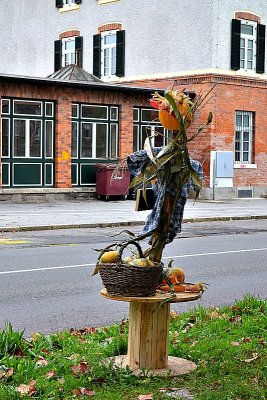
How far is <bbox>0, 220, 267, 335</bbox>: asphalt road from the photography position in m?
9.04

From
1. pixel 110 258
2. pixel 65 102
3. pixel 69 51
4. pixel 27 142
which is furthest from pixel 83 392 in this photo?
pixel 69 51

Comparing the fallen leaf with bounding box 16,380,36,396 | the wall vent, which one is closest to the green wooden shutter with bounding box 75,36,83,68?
the wall vent

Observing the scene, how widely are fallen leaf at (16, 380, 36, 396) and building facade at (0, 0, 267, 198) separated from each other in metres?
24.3

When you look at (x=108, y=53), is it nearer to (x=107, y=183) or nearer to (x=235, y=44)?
(x=235, y=44)

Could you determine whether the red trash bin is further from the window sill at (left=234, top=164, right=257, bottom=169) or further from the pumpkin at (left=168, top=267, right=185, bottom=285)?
the pumpkin at (left=168, top=267, right=185, bottom=285)

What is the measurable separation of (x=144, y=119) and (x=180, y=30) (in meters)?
3.80

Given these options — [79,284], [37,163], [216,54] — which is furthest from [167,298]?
[216,54]

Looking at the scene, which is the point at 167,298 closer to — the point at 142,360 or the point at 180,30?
the point at 142,360

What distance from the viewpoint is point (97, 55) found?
3700cm

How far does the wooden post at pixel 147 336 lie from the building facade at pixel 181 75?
78.3ft

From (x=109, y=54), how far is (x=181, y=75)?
4.53 meters

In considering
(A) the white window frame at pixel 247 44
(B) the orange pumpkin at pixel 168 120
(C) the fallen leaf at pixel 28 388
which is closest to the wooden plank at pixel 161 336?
(C) the fallen leaf at pixel 28 388

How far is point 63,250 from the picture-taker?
1566cm

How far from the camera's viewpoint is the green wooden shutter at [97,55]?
36.8 m
